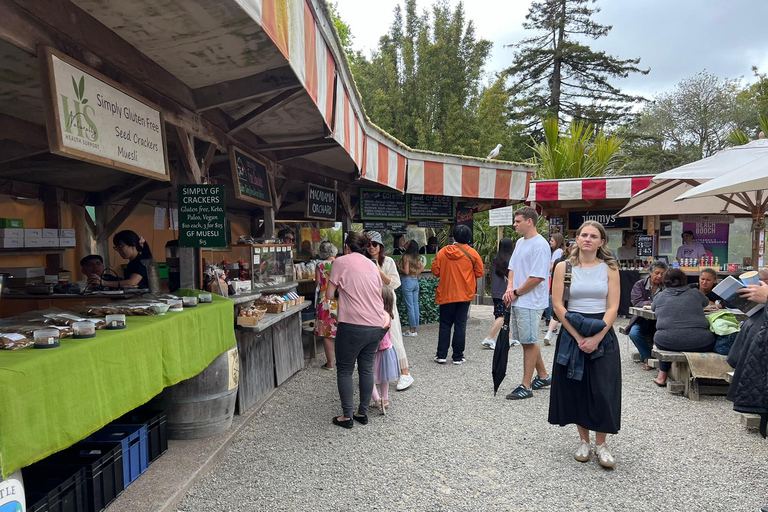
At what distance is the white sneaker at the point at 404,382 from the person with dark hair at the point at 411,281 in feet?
9.64

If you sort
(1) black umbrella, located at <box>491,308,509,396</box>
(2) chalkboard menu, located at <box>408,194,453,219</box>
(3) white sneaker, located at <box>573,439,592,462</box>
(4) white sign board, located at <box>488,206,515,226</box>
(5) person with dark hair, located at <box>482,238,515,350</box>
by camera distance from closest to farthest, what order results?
(3) white sneaker, located at <box>573,439,592,462</box>
(1) black umbrella, located at <box>491,308,509,396</box>
(5) person with dark hair, located at <box>482,238,515,350</box>
(2) chalkboard menu, located at <box>408,194,453,219</box>
(4) white sign board, located at <box>488,206,515,226</box>

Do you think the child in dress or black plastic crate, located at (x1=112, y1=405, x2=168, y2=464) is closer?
black plastic crate, located at (x1=112, y1=405, x2=168, y2=464)

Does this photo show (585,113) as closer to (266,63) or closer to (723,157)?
(723,157)

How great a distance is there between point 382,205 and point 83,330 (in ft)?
23.5

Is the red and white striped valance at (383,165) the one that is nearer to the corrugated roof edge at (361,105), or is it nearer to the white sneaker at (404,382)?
the corrugated roof edge at (361,105)

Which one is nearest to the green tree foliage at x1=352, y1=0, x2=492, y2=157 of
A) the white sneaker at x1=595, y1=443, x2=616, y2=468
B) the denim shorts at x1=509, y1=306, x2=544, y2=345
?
the denim shorts at x1=509, y1=306, x2=544, y2=345

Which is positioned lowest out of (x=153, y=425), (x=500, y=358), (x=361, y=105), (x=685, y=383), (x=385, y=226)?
(x=685, y=383)

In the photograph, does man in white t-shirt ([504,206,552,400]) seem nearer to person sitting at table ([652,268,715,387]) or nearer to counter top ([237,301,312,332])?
person sitting at table ([652,268,715,387])

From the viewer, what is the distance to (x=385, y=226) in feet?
30.7

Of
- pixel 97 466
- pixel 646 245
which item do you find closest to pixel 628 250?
pixel 646 245

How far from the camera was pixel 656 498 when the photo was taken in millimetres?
2926

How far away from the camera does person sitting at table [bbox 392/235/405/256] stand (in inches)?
368

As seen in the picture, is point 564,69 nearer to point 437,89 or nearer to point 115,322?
point 437,89

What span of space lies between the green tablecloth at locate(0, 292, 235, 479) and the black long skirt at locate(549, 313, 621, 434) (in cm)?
254
